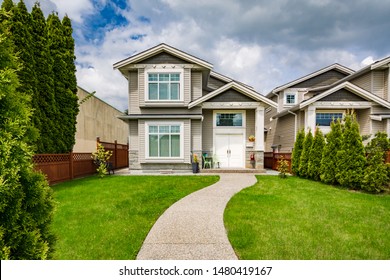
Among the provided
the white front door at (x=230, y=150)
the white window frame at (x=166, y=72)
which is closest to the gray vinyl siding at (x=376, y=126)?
the white front door at (x=230, y=150)

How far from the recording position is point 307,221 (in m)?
5.25

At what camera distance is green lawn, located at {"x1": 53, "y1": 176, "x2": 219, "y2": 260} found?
12.6 ft

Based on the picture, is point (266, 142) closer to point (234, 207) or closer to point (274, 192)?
point (274, 192)

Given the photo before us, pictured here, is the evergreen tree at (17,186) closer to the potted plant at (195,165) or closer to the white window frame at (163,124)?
the potted plant at (195,165)

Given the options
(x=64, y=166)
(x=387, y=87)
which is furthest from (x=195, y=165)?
(x=387, y=87)

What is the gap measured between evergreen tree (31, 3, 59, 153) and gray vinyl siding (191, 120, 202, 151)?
23.9 ft

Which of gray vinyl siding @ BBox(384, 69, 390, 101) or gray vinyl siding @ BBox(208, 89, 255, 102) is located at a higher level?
gray vinyl siding @ BBox(384, 69, 390, 101)

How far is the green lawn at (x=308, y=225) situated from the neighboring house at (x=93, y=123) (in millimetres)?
12876

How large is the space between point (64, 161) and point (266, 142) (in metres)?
18.5

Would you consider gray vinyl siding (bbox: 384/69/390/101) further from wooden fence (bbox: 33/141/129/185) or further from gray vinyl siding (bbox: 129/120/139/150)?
wooden fence (bbox: 33/141/129/185)

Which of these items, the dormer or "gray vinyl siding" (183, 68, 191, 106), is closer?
"gray vinyl siding" (183, 68, 191, 106)

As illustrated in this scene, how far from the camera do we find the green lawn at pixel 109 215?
3.85 metres

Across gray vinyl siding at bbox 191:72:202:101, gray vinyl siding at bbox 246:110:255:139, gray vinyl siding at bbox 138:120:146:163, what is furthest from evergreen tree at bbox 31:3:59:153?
gray vinyl siding at bbox 246:110:255:139

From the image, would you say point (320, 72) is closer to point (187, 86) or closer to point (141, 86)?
point (187, 86)
